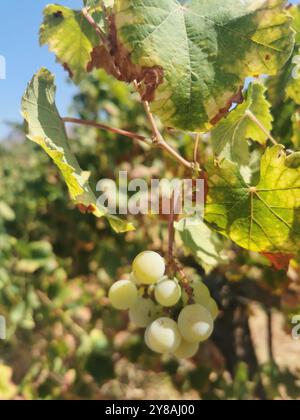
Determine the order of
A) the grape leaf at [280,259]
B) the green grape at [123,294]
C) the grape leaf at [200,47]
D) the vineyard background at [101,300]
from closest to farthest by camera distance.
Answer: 1. the grape leaf at [200,47]
2. the grape leaf at [280,259]
3. the green grape at [123,294]
4. the vineyard background at [101,300]

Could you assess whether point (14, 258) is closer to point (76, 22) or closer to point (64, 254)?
point (64, 254)

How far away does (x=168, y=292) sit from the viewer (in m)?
0.79

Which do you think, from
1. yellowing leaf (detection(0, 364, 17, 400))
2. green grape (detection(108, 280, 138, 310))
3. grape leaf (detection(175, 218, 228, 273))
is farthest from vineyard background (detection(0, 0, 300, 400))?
green grape (detection(108, 280, 138, 310))

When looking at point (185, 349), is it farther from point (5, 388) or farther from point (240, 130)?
point (5, 388)

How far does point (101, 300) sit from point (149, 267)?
1822mm

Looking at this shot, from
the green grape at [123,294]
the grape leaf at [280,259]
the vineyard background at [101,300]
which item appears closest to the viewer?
the grape leaf at [280,259]

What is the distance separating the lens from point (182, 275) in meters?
0.81

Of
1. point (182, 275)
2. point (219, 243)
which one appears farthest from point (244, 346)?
point (182, 275)

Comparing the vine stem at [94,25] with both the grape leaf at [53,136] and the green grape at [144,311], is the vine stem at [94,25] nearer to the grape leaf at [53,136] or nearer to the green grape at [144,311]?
the grape leaf at [53,136]

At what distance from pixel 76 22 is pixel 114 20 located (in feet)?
1.13

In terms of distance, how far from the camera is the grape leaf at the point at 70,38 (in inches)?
35.9

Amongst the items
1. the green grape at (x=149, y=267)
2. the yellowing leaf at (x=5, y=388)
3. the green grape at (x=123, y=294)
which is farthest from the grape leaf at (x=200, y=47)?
the yellowing leaf at (x=5, y=388)

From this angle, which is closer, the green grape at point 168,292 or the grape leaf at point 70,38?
the green grape at point 168,292
